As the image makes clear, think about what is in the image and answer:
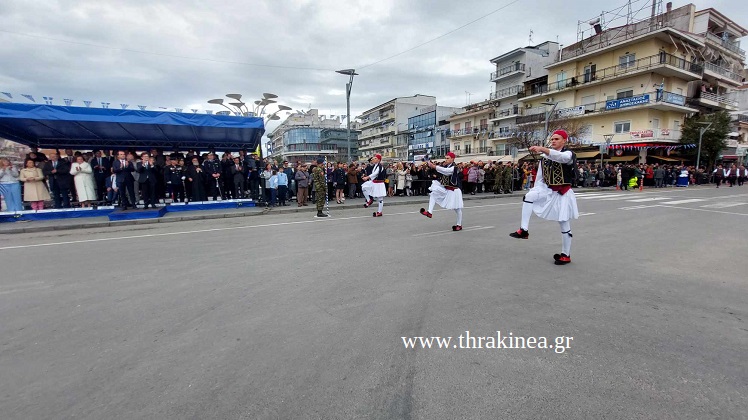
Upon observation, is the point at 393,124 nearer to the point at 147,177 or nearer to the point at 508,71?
the point at 508,71

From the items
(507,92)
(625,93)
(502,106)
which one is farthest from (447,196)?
(502,106)

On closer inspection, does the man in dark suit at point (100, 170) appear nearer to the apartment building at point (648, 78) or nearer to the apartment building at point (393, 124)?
the apartment building at point (648, 78)

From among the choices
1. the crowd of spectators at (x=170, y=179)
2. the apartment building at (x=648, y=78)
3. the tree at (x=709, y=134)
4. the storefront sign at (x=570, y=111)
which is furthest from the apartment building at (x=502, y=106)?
the crowd of spectators at (x=170, y=179)

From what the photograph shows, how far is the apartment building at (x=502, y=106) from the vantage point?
161ft

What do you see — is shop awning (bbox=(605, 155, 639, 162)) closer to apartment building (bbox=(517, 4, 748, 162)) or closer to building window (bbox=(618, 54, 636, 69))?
apartment building (bbox=(517, 4, 748, 162))

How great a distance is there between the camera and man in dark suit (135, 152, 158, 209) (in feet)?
41.2

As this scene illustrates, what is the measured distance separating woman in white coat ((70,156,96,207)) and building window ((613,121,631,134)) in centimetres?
4421

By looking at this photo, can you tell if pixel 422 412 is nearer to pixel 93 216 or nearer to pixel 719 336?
pixel 719 336

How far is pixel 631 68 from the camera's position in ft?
115

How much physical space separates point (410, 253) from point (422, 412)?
411cm

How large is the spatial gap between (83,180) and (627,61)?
46670mm

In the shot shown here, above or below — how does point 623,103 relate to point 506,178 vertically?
above

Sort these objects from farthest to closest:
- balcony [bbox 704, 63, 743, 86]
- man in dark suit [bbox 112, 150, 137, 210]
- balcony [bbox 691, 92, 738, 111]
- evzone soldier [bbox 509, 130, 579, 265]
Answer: balcony [bbox 704, 63, 743, 86] < balcony [bbox 691, 92, 738, 111] < man in dark suit [bbox 112, 150, 137, 210] < evzone soldier [bbox 509, 130, 579, 265]

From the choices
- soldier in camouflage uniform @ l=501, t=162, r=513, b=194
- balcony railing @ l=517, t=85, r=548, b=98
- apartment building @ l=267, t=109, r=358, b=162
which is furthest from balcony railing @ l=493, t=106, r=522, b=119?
apartment building @ l=267, t=109, r=358, b=162
